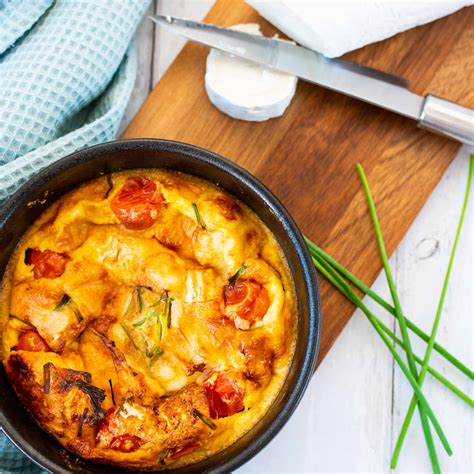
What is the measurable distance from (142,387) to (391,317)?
102cm

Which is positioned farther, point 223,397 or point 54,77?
point 54,77

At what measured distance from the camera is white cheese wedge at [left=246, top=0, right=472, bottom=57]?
8.35 feet

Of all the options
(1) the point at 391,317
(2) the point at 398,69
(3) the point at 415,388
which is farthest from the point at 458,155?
(3) the point at 415,388

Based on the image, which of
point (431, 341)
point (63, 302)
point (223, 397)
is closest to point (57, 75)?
point (63, 302)

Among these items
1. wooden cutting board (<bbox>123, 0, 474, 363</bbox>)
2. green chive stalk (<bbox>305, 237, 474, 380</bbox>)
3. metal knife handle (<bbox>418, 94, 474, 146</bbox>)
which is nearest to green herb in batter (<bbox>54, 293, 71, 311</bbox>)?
wooden cutting board (<bbox>123, 0, 474, 363</bbox>)

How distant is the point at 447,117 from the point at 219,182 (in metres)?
0.85

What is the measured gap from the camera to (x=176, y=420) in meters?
2.15

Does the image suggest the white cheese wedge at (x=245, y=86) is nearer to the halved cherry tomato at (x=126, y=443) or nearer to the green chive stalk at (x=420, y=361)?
the green chive stalk at (x=420, y=361)

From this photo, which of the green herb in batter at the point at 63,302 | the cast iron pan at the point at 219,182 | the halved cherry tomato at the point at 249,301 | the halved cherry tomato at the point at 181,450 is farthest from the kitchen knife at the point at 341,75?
the halved cherry tomato at the point at 181,450

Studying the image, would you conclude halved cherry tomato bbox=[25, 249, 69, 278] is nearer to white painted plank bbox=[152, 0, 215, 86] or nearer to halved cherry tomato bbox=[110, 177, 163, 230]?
Result: halved cherry tomato bbox=[110, 177, 163, 230]

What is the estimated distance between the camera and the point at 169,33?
113 inches

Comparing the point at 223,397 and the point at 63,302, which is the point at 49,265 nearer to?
the point at 63,302

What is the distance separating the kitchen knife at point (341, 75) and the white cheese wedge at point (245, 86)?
4 cm

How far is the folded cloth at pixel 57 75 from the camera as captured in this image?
2.45 m
